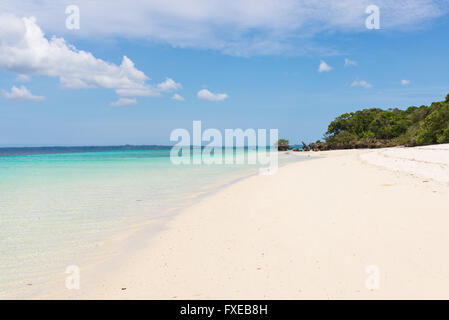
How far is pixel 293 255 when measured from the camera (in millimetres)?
4117

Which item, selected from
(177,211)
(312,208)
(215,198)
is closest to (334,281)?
(312,208)

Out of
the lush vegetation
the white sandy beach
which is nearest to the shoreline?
the white sandy beach

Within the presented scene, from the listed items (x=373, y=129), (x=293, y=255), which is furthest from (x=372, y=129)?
(x=293, y=255)

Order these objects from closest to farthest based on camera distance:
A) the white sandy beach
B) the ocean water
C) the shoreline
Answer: the white sandy beach, the shoreline, the ocean water

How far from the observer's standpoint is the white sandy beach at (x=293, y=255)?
3.19 m

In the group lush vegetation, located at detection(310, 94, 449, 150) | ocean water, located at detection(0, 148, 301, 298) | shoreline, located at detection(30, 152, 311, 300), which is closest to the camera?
shoreline, located at detection(30, 152, 311, 300)

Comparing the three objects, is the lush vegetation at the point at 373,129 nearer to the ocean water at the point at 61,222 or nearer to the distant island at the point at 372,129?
the distant island at the point at 372,129

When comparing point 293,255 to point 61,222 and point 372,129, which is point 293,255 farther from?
point 372,129

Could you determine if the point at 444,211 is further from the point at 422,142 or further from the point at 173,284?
the point at 422,142

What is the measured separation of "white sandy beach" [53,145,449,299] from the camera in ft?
10.5

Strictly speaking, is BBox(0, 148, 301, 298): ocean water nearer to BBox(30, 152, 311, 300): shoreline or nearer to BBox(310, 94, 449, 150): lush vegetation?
BBox(30, 152, 311, 300): shoreline

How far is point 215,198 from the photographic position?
31.2 ft

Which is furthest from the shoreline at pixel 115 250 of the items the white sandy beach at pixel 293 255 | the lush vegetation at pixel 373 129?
the lush vegetation at pixel 373 129

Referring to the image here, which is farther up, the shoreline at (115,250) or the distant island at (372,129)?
the distant island at (372,129)
